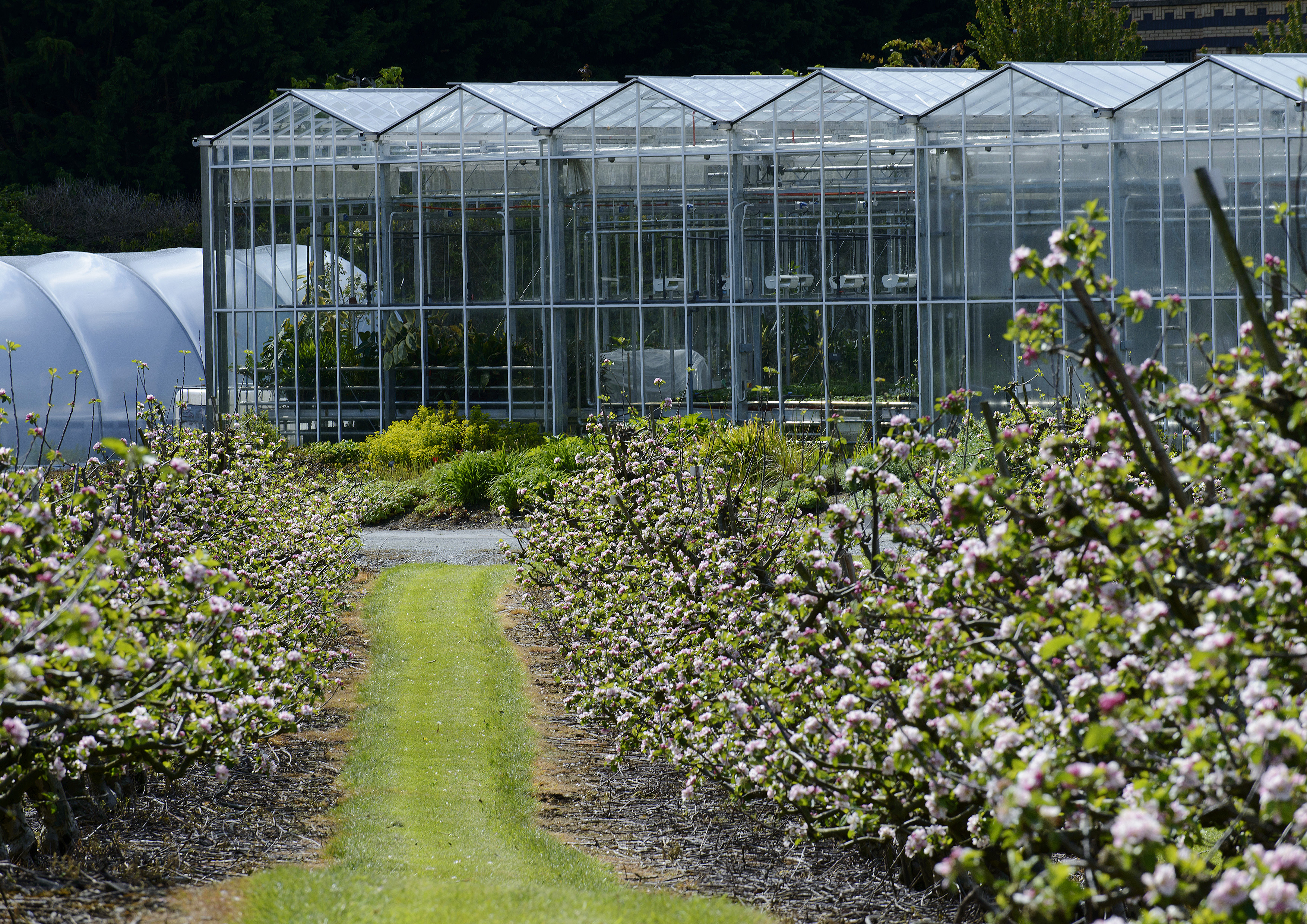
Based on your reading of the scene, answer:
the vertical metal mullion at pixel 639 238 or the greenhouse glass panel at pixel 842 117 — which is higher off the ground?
the greenhouse glass panel at pixel 842 117

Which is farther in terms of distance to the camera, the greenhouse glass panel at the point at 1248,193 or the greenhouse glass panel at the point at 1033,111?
the greenhouse glass panel at the point at 1033,111

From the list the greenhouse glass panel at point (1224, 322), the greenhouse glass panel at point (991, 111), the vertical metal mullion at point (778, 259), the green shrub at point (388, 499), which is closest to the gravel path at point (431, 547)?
the green shrub at point (388, 499)

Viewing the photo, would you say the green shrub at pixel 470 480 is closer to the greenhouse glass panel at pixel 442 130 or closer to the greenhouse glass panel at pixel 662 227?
the greenhouse glass panel at pixel 662 227

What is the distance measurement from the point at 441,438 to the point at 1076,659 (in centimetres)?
1470

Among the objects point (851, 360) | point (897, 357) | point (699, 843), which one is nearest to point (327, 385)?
point (851, 360)

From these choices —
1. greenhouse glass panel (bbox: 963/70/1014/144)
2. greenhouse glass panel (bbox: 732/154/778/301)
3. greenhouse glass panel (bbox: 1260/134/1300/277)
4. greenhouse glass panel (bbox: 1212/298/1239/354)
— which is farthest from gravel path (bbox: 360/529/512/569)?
greenhouse glass panel (bbox: 1260/134/1300/277)

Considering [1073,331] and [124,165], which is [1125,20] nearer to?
[1073,331]

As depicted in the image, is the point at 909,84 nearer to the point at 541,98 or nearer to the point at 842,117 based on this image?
the point at 842,117

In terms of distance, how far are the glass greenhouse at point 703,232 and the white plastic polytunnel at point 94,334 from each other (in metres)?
1.96

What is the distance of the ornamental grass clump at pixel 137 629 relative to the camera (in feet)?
10.9

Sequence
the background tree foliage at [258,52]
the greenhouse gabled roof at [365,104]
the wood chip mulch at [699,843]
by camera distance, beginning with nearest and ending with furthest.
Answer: the wood chip mulch at [699,843] → the greenhouse gabled roof at [365,104] → the background tree foliage at [258,52]

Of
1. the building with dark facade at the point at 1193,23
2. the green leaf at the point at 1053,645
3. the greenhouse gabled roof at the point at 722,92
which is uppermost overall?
the building with dark facade at the point at 1193,23

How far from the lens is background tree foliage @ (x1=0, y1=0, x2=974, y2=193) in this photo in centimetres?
3528

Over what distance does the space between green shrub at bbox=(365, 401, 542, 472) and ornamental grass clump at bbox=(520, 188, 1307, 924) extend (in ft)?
39.2
